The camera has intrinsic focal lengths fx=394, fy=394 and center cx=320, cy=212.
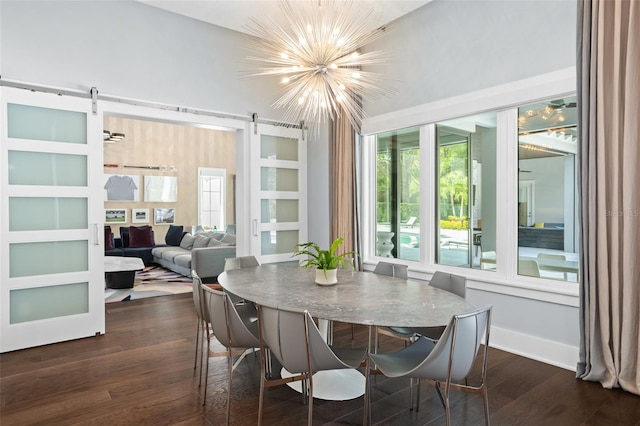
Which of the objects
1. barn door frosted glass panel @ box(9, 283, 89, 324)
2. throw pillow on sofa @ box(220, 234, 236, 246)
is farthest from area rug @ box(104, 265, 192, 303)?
barn door frosted glass panel @ box(9, 283, 89, 324)

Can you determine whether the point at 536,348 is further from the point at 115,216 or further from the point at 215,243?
the point at 115,216

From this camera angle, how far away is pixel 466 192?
13.1ft

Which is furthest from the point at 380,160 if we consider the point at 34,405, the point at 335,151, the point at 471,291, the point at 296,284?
the point at 34,405

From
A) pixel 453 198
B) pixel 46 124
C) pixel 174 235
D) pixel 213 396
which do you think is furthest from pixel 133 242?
pixel 453 198

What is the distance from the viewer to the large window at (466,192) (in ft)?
12.4

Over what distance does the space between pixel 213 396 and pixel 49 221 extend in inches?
96.0

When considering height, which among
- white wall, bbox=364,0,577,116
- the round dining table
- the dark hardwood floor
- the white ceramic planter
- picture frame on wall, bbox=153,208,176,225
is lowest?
the dark hardwood floor

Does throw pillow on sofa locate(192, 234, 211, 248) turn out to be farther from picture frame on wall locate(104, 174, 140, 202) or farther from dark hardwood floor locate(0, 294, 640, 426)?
dark hardwood floor locate(0, 294, 640, 426)

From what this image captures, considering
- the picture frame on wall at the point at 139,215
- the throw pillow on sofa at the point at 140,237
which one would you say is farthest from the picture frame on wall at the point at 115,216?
the throw pillow on sofa at the point at 140,237

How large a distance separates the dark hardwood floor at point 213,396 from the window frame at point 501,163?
62 centimetres

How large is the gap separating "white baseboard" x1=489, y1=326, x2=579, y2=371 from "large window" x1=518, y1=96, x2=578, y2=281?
0.55 metres

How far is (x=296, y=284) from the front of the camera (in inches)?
110

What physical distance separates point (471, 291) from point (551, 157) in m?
1.41

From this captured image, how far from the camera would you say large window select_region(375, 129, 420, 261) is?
449 cm
